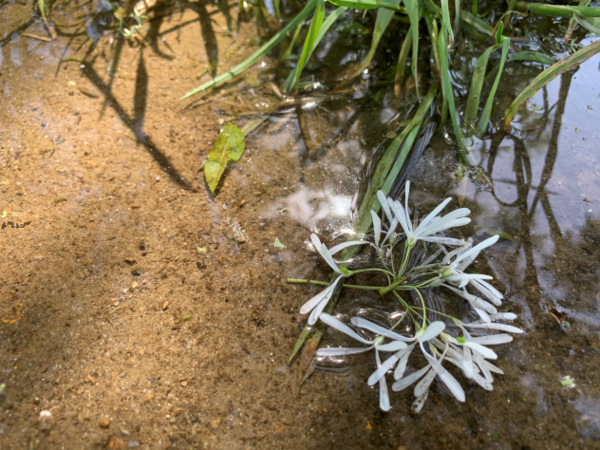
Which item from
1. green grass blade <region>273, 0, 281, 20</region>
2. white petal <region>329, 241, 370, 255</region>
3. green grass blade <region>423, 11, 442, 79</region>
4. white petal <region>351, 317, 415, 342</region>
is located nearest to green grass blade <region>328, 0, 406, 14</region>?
green grass blade <region>423, 11, 442, 79</region>

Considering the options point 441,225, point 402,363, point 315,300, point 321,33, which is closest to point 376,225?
point 441,225

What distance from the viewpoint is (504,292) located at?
3.78 ft

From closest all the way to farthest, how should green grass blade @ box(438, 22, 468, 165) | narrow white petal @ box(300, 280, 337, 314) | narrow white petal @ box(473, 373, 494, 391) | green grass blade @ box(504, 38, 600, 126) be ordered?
narrow white petal @ box(473, 373, 494, 391) → narrow white petal @ box(300, 280, 337, 314) → green grass blade @ box(504, 38, 600, 126) → green grass blade @ box(438, 22, 468, 165)

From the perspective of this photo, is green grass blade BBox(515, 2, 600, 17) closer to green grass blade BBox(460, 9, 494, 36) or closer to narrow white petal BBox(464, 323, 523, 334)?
green grass blade BBox(460, 9, 494, 36)

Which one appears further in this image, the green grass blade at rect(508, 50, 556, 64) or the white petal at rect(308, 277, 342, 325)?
the green grass blade at rect(508, 50, 556, 64)

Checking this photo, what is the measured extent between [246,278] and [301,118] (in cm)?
71

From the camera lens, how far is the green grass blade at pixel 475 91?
145cm

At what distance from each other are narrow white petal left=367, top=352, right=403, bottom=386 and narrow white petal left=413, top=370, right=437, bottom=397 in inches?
3.1

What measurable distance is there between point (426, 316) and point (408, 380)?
0.21 metres

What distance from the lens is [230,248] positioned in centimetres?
128

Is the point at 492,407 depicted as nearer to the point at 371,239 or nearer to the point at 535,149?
the point at 371,239

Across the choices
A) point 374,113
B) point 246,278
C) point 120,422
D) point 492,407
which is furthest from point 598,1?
point 120,422

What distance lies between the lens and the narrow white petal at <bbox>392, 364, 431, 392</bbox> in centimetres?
98

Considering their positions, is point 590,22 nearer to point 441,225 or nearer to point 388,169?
point 388,169
